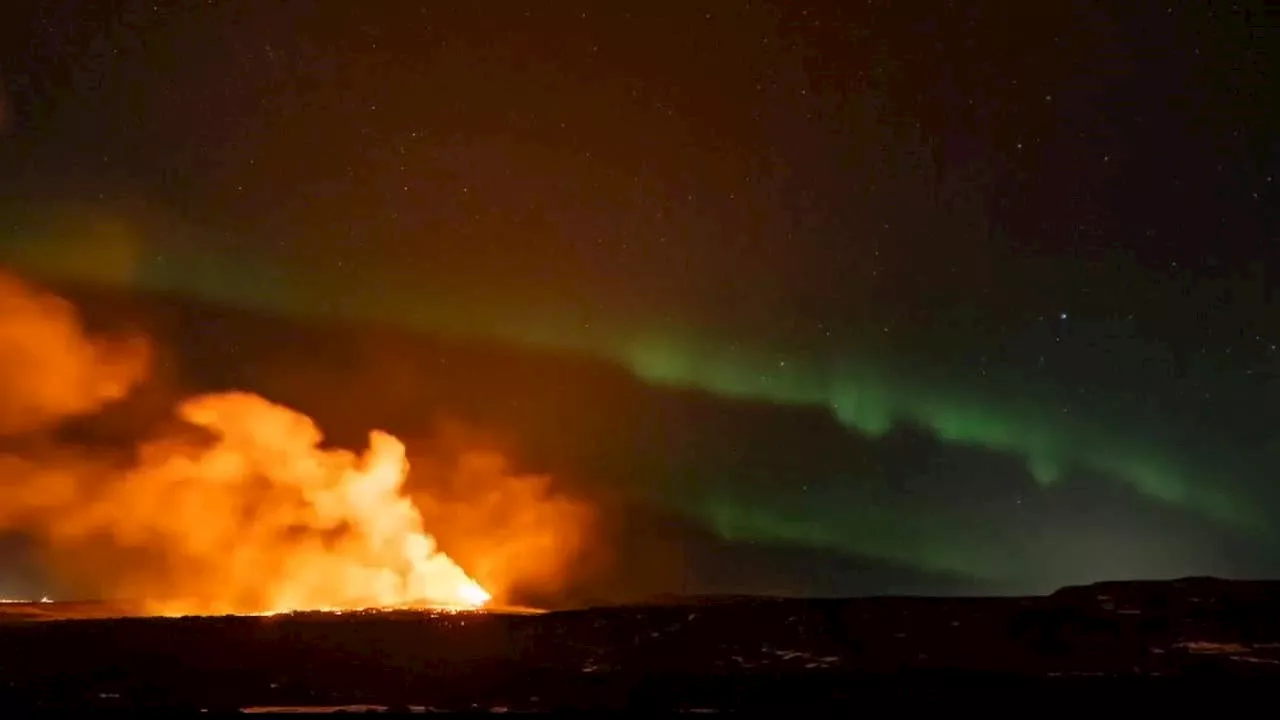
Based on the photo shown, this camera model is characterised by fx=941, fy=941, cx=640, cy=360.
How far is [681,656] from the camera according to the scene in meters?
7.93

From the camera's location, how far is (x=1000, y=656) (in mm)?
7824

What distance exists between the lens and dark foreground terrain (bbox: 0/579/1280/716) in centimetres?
691

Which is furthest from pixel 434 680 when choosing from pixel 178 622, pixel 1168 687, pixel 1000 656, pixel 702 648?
pixel 1168 687

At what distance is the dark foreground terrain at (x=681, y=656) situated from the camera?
691 centimetres

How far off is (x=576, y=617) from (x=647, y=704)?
2.29 meters

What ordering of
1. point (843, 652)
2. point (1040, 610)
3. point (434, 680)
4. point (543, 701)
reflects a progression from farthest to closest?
point (1040, 610), point (843, 652), point (434, 680), point (543, 701)

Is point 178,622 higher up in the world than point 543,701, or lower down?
higher up

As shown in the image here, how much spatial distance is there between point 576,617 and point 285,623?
108 inches

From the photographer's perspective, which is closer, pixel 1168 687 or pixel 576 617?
pixel 1168 687

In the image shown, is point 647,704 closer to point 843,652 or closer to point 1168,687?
point 843,652

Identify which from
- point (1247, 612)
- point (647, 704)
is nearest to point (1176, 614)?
point (1247, 612)

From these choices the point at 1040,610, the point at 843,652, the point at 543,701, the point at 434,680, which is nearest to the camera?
the point at 543,701

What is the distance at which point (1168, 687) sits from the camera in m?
6.79

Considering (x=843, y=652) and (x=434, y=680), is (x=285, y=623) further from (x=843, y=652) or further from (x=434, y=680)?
(x=843, y=652)
